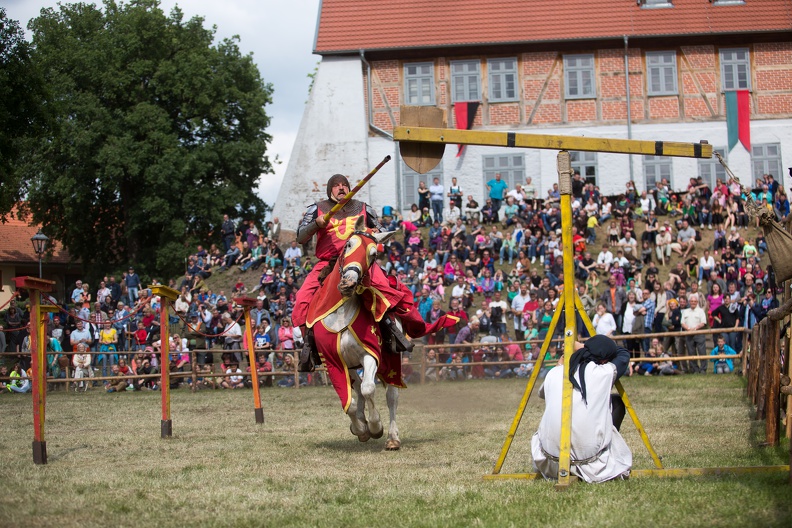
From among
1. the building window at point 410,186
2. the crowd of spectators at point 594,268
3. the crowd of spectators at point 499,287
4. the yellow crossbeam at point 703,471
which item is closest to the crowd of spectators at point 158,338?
the crowd of spectators at point 499,287

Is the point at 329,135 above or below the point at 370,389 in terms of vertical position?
above

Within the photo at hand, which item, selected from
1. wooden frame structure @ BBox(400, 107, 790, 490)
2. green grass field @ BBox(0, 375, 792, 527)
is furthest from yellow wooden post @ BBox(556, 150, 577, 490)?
green grass field @ BBox(0, 375, 792, 527)

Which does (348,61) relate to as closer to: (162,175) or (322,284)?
(162,175)

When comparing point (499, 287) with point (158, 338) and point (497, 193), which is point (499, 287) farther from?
point (158, 338)

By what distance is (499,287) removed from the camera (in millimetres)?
27375

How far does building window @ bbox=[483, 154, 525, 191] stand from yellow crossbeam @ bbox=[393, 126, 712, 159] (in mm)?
31954

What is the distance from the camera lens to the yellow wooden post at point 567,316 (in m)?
7.78

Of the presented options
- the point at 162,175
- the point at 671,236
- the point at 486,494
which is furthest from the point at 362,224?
the point at 162,175

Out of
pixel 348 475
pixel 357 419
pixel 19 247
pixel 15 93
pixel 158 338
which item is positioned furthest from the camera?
pixel 19 247

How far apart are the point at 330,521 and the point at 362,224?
5200mm

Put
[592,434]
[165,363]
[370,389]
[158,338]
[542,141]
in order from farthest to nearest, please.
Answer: [158,338] < [165,363] < [370,389] < [542,141] < [592,434]

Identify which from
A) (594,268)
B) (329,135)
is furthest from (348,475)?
(329,135)

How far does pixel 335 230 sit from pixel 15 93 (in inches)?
706

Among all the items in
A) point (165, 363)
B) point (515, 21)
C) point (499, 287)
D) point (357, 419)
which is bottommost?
point (357, 419)
